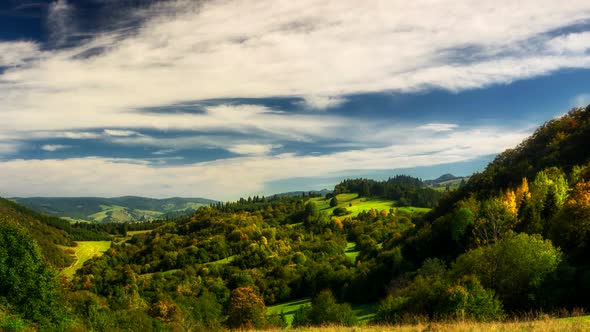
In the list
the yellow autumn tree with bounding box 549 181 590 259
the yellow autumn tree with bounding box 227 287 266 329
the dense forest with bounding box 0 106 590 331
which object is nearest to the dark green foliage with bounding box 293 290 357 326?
the dense forest with bounding box 0 106 590 331

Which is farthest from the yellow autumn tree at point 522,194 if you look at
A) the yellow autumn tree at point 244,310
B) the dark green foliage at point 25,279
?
the dark green foliage at point 25,279

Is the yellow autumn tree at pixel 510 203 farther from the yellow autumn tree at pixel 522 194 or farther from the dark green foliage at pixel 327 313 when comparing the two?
the dark green foliage at pixel 327 313

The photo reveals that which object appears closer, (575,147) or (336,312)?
(336,312)

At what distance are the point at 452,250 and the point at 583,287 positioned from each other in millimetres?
49018

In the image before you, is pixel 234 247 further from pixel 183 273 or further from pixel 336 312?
pixel 336 312

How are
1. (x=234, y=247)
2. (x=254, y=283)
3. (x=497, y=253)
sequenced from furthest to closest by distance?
(x=234, y=247), (x=254, y=283), (x=497, y=253)

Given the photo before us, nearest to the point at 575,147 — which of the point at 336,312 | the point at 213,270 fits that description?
the point at 336,312

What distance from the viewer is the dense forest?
43.8 meters

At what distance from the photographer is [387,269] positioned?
326 feet

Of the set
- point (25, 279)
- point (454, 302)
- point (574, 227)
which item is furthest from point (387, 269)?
point (25, 279)

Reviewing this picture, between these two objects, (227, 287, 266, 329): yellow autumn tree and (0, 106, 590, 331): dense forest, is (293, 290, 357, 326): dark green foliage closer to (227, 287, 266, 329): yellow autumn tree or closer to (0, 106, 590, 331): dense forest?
(0, 106, 590, 331): dense forest

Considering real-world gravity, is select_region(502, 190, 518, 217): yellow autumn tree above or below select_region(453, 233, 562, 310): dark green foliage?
above

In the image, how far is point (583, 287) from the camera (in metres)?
38.8

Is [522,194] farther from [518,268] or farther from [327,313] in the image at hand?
[327,313]
